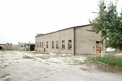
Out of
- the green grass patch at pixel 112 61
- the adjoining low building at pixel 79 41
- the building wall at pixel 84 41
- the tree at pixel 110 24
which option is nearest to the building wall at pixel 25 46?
the adjoining low building at pixel 79 41

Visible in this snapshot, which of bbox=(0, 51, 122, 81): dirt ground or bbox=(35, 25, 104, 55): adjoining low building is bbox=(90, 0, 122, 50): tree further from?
bbox=(35, 25, 104, 55): adjoining low building

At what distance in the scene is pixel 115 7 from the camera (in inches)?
623

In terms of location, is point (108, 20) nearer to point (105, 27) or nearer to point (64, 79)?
point (105, 27)

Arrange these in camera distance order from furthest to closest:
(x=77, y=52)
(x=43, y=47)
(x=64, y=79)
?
(x=43, y=47), (x=77, y=52), (x=64, y=79)

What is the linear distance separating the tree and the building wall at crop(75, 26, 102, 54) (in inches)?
607

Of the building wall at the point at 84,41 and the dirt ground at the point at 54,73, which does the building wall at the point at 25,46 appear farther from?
the dirt ground at the point at 54,73

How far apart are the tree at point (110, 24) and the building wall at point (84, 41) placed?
50.6ft

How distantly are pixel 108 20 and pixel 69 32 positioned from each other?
17.5 metres

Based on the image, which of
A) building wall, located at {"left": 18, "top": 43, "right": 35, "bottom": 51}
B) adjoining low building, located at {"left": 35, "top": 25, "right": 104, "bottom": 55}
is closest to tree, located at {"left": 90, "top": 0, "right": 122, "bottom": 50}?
adjoining low building, located at {"left": 35, "top": 25, "right": 104, "bottom": 55}

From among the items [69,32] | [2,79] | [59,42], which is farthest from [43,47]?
[2,79]

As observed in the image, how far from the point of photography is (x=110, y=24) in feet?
49.0

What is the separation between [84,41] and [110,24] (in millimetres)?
17338

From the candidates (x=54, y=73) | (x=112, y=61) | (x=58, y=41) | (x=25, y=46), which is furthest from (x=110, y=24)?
(x=25, y=46)

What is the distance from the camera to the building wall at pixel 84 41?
31.7 meters
